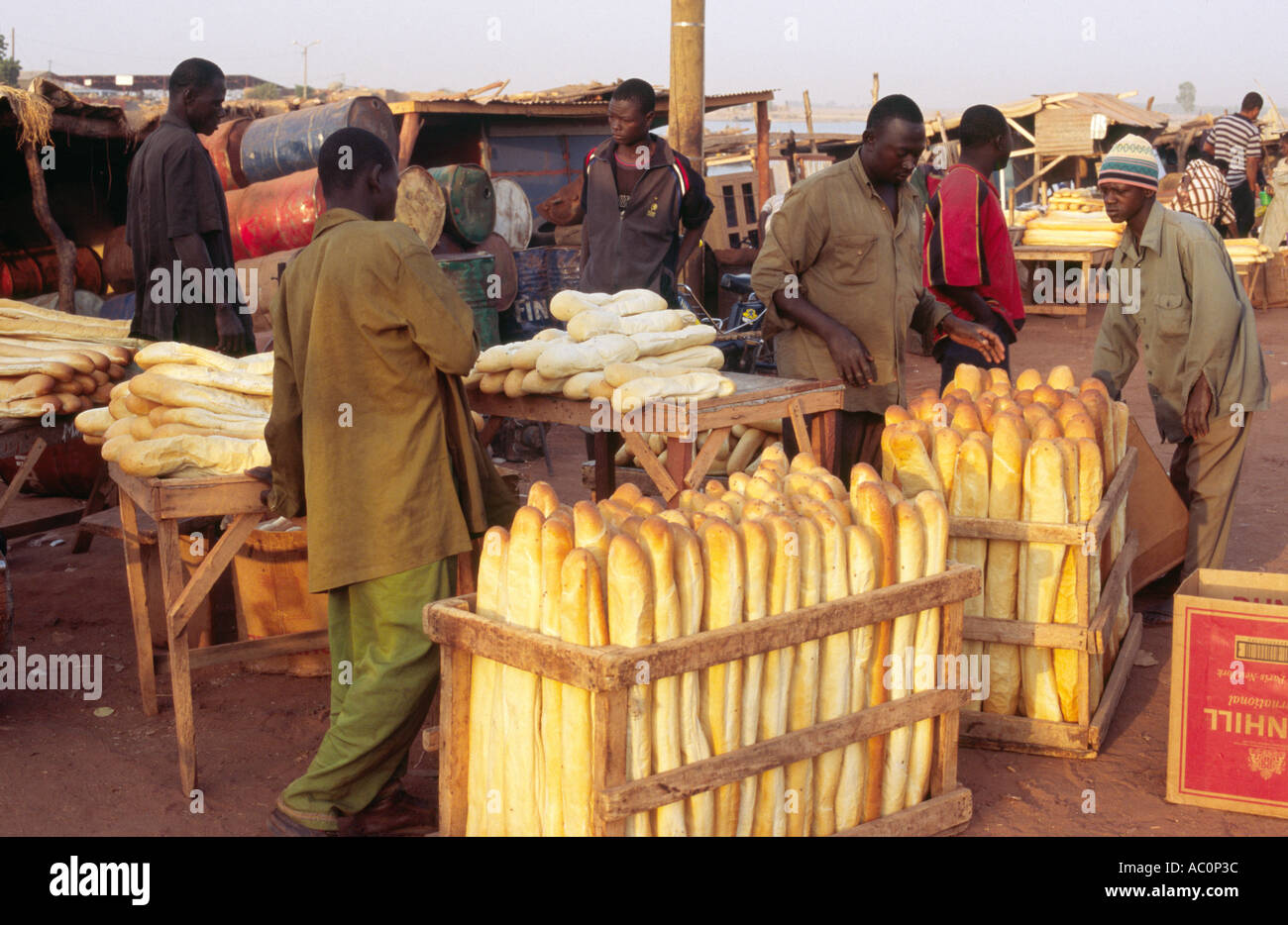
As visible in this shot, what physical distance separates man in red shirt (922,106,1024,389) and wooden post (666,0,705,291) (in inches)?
89.1

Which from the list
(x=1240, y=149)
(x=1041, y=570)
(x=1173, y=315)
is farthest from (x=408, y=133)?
(x=1240, y=149)

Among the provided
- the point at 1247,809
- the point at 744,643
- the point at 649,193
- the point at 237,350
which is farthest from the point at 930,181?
the point at 744,643

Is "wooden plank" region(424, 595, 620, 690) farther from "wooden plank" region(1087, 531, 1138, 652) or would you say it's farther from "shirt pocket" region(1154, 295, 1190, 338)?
"shirt pocket" region(1154, 295, 1190, 338)

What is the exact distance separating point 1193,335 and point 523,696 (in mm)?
3634

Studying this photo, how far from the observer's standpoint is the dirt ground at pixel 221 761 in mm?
3779

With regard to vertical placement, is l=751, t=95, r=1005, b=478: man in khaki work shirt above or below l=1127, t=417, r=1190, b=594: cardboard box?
above

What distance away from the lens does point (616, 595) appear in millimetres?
2848

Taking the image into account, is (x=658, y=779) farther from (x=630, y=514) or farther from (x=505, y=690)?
(x=630, y=514)

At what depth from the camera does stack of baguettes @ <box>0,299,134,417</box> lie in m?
5.11

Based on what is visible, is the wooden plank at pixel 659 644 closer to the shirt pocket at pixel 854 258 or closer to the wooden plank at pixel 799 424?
the wooden plank at pixel 799 424

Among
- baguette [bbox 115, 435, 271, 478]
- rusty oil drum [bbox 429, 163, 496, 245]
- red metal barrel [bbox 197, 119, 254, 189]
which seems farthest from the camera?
red metal barrel [bbox 197, 119, 254, 189]

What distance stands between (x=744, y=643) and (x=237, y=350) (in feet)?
12.1

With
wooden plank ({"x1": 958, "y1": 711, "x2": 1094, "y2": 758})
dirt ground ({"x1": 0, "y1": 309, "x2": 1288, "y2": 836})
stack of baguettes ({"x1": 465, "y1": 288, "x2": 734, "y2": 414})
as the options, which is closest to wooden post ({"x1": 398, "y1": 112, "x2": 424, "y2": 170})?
dirt ground ({"x1": 0, "y1": 309, "x2": 1288, "y2": 836})

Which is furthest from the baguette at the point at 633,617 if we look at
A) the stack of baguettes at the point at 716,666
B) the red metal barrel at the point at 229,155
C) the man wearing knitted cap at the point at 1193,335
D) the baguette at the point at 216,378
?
the red metal barrel at the point at 229,155
